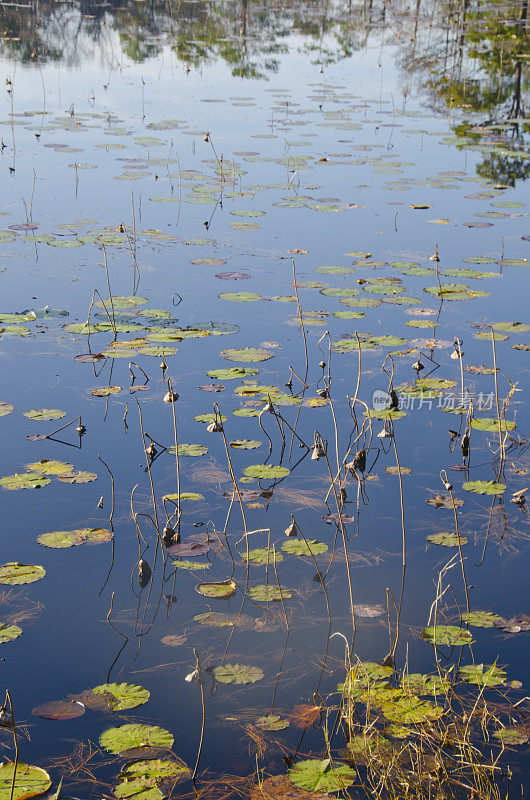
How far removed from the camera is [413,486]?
3547 millimetres

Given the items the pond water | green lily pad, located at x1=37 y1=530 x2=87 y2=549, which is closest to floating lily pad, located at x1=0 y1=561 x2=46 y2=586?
the pond water

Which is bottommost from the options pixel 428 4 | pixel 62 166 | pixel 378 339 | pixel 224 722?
pixel 224 722

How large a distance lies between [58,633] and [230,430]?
1523mm

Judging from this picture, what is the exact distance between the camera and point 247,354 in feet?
15.5

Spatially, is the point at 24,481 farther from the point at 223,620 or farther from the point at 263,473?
the point at 223,620

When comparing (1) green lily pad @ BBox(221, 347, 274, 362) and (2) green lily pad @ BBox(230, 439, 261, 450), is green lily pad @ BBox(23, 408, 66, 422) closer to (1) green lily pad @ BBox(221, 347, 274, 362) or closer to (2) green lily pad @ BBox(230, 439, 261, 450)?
(2) green lily pad @ BBox(230, 439, 261, 450)

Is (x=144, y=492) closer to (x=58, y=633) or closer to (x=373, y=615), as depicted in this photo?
(x=58, y=633)

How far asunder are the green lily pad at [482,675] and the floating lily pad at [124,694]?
949 mm

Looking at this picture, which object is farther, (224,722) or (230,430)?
(230,430)

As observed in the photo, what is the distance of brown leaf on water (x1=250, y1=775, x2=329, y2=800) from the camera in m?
2.08

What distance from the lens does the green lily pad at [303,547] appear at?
9.99ft

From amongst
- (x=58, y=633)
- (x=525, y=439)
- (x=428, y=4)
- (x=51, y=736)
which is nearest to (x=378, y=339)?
(x=525, y=439)

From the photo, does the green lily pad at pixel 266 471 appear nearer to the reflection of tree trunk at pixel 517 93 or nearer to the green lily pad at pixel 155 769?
the green lily pad at pixel 155 769

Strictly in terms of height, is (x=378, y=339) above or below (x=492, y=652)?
above
